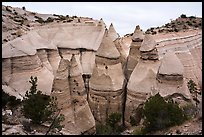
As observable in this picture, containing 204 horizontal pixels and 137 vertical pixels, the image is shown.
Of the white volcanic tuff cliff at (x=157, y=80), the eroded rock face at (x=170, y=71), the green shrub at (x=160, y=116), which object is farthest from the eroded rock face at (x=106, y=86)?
the green shrub at (x=160, y=116)

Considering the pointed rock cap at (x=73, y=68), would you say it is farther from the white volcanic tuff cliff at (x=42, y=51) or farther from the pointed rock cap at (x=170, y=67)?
the pointed rock cap at (x=170, y=67)

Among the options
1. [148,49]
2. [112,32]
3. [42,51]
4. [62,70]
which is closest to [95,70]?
[148,49]

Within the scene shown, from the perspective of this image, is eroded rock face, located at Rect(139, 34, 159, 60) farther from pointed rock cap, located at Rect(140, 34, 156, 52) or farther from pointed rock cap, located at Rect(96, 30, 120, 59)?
pointed rock cap, located at Rect(96, 30, 120, 59)

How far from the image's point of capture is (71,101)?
24.4 metres

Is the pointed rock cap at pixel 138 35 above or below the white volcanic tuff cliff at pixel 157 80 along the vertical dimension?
above

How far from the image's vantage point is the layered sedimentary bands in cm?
2400

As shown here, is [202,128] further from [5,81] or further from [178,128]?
[5,81]

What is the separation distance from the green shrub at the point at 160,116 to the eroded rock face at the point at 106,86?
8.79m

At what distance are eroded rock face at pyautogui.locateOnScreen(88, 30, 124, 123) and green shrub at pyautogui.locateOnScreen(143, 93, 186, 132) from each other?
28.8ft

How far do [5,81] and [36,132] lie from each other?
11.9 meters

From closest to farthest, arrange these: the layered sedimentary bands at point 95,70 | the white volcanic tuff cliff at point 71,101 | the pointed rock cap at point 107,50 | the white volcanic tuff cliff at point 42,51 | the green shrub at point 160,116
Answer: the green shrub at point 160,116 → the white volcanic tuff cliff at point 71,101 → the layered sedimentary bands at point 95,70 → the pointed rock cap at point 107,50 → the white volcanic tuff cliff at point 42,51

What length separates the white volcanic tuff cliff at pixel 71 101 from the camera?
23766mm

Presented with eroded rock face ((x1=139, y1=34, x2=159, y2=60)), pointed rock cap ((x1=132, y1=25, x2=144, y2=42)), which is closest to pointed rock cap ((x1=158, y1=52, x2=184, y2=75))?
eroded rock face ((x1=139, y1=34, x2=159, y2=60))

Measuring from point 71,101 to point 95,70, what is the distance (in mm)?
3632
